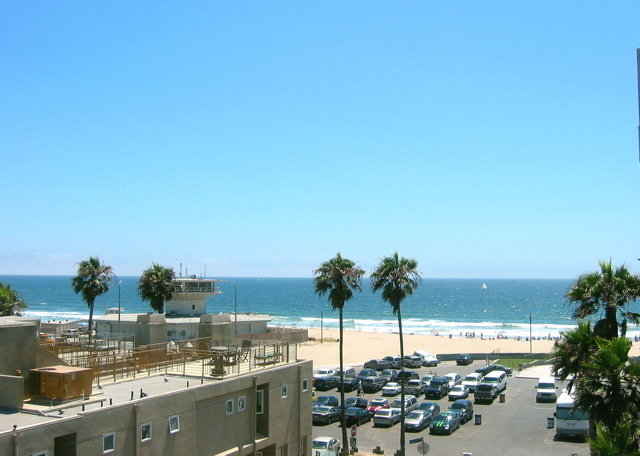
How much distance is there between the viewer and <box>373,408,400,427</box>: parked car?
39.8m

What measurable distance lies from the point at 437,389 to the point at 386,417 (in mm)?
10699

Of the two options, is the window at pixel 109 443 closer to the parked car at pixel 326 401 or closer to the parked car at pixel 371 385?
the parked car at pixel 326 401

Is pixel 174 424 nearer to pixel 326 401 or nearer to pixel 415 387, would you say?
pixel 326 401

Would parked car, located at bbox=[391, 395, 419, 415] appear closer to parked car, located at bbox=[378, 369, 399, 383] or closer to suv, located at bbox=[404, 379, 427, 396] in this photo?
suv, located at bbox=[404, 379, 427, 396]

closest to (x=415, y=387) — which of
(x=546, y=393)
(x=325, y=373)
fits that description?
(x=325, y=373)

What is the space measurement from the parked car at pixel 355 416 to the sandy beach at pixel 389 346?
26.1 m

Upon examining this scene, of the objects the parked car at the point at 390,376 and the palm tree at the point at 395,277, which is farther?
the parked car at the point at 390,376

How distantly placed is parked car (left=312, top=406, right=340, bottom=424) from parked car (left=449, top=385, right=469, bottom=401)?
→ 10.6m

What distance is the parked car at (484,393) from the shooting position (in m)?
46.9

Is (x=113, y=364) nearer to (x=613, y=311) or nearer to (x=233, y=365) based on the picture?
(x=233, y=365)

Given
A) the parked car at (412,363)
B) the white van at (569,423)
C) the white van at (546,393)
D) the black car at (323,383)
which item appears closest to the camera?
the white van at (569,423)

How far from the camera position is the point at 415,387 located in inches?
1980

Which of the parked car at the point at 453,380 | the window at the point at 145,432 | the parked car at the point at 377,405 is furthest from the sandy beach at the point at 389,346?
the window at the point at 145,432

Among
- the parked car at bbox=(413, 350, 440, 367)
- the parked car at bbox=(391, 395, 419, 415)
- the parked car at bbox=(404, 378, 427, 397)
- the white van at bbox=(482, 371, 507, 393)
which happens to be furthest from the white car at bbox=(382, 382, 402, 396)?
the parked car at bbox=(413, 350, 440, 367)
